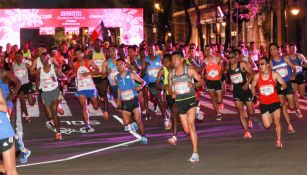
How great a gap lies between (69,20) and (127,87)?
3300 cm

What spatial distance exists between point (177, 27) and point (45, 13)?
28.1 meters

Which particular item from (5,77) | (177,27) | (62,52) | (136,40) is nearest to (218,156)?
(5,77)

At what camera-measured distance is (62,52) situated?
27.6 meters

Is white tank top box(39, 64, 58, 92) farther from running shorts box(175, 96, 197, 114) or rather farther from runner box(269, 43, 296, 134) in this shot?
runner box(269, 43, 296, 134)

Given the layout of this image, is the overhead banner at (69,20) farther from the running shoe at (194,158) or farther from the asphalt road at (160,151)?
the running shoe at (194,158)

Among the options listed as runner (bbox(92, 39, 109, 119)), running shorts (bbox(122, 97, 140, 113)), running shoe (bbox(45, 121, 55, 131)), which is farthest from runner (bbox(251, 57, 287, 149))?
runner (bbox(92, 39, 109, 119))

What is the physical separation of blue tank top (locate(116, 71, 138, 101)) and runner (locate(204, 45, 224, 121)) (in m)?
4.12

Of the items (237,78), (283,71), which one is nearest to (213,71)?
(283,71)

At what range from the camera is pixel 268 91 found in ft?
40.5

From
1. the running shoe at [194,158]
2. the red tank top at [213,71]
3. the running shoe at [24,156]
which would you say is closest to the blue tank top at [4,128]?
the running shoe at [24,156]

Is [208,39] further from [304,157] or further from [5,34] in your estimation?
[304,157]

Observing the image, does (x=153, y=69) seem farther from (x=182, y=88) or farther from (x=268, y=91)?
(x=182, y=88)

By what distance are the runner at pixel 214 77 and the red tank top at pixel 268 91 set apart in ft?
16.2

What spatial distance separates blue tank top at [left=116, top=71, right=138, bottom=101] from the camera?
13430 mm
